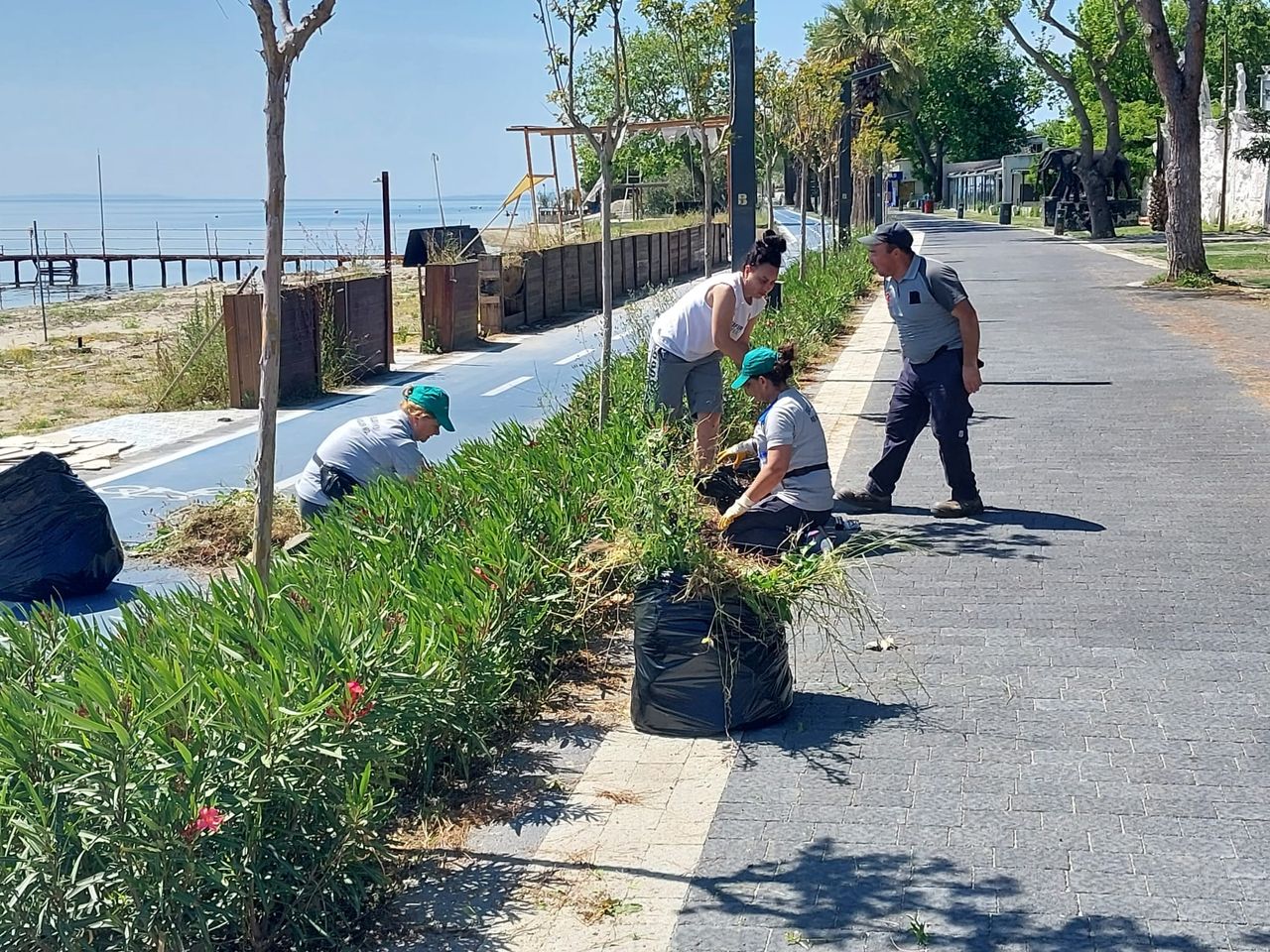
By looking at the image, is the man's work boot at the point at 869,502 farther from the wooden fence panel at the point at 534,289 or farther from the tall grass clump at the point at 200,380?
the wooden fence panel at the point at 534,289

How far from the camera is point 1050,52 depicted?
73.6m

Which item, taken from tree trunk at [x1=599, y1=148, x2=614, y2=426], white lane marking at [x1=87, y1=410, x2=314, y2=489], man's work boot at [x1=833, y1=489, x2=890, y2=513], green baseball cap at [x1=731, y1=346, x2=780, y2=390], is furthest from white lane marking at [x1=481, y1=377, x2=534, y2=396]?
green baseball cap at [x1=731, y1=346, x2=780, y2=390]

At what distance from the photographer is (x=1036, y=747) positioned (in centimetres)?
507

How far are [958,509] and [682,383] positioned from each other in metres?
1.76

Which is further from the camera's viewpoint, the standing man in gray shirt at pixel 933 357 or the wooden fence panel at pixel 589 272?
the wooden fence panel at pixel 589 272

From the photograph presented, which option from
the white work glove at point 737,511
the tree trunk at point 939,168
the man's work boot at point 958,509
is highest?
the tree trunk at point 939,168

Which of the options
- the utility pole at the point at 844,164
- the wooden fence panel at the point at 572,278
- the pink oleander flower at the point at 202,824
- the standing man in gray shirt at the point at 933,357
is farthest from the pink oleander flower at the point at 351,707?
the utility pole at the point at 844,164

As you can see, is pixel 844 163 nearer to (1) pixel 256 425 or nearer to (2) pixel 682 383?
(1) pixel 256 425

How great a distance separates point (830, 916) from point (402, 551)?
249 cm

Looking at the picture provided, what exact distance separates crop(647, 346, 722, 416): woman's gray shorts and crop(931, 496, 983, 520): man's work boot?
142 centimetres

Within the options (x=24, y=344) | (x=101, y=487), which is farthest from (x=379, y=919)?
(x=24, y=344)

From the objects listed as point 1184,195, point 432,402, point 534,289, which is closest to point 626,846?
point 432,402

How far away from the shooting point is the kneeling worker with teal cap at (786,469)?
674 cm

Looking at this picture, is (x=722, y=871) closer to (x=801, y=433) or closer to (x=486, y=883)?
(x=486, y=883)
